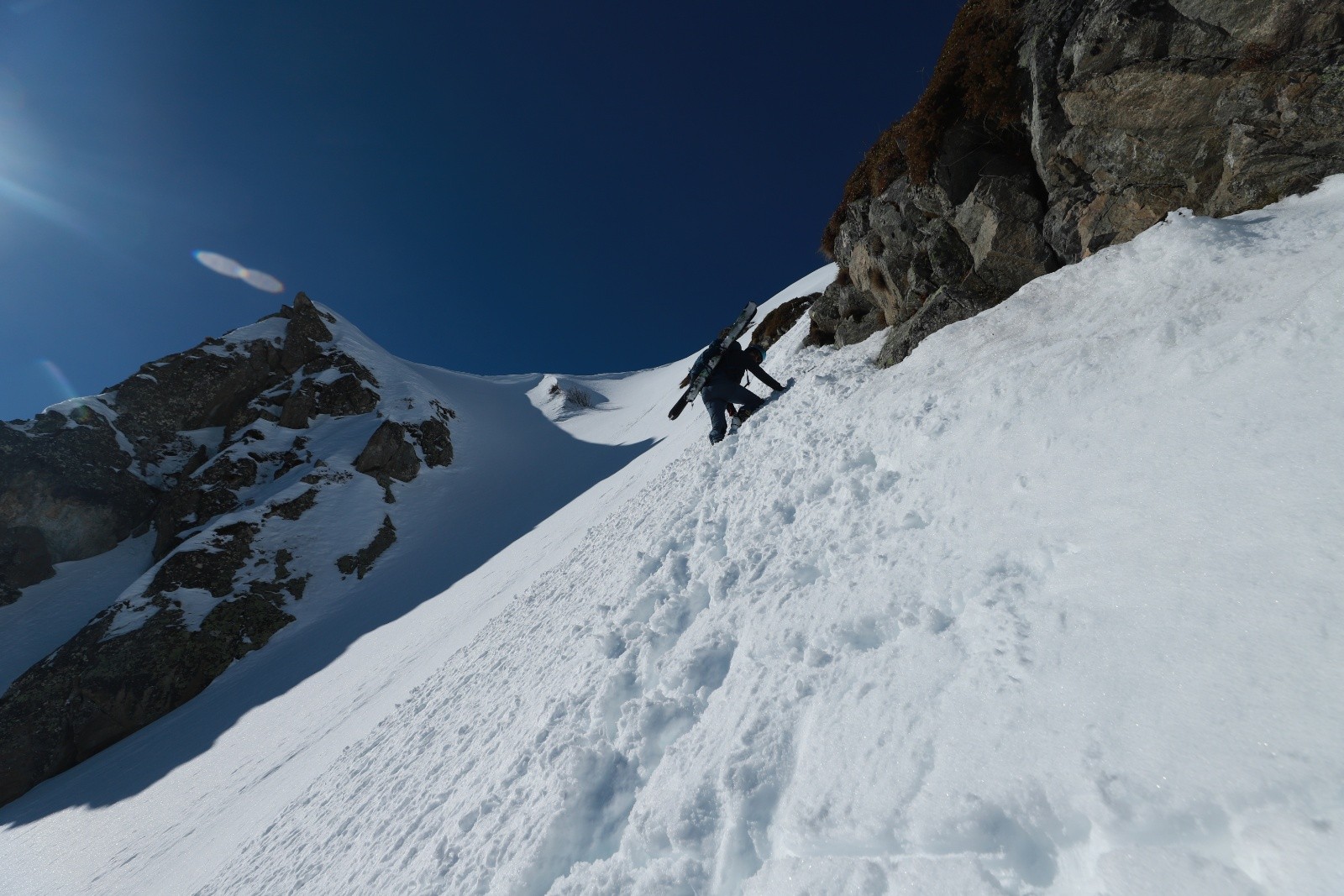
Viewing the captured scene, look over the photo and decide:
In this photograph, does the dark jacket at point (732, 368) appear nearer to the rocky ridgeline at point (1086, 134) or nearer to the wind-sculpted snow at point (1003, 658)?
the rocky ridgeline at point (1086, 134)

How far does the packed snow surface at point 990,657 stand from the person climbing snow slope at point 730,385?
358 cm

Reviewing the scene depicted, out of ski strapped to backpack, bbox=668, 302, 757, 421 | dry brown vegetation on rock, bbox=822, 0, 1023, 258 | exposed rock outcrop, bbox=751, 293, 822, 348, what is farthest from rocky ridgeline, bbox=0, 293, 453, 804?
dry brown vegetation on rock, bbox=822, 0, 1023, 258

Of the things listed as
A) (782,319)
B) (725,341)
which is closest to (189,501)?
(725,341)

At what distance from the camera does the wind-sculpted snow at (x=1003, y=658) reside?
2078 millimetres

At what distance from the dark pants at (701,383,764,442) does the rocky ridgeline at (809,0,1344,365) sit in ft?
9.70

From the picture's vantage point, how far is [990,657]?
9.62 feet

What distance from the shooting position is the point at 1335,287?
3.36 meters

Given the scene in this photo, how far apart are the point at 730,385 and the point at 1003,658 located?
8427 millimetres

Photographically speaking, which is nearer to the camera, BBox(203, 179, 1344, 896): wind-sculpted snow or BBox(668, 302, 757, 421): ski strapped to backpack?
BBox(203, 179, 1344, 896): wind-sculpted snow

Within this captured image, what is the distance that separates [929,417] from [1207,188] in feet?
13.0

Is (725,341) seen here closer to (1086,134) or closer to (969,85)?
(969,85)

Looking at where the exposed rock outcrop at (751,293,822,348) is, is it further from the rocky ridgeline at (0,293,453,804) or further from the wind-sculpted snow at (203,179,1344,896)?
the rocky ridgeline at (0,293,453,804)

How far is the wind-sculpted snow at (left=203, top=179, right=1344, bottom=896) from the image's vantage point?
6.82ft

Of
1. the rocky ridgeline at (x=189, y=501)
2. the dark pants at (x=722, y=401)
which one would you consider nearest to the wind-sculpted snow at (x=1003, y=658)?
the dark pants at (x=722, y=401)
